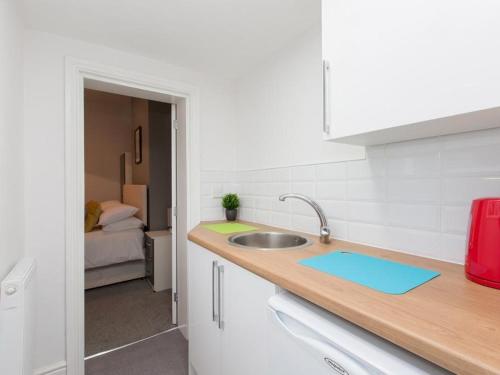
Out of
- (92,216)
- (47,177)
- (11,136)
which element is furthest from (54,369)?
(92,216)

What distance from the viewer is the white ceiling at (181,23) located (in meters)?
1.25

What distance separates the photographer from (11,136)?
1.12 m

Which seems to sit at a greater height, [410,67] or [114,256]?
[410,67]

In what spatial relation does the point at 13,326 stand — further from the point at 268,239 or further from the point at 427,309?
the point at 427,309

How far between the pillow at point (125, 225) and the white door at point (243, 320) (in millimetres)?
2256

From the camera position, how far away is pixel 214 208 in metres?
2.05

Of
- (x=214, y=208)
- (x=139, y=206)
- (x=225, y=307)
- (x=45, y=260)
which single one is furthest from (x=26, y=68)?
(x=139, y=206)

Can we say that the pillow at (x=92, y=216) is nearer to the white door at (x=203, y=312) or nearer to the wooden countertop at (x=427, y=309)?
the white door at (x=203, y=312)

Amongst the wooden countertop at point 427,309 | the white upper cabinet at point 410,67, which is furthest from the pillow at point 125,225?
the white upper cabinet at point 410,67

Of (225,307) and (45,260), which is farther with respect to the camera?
(45,260)

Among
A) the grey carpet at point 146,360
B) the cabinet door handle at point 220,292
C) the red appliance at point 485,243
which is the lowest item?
the grey carpet at point 146,360

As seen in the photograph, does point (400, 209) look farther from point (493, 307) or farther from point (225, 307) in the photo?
point (225, 307)

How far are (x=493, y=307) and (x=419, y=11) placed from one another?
0.77 metres

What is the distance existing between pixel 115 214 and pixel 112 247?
392 mm
